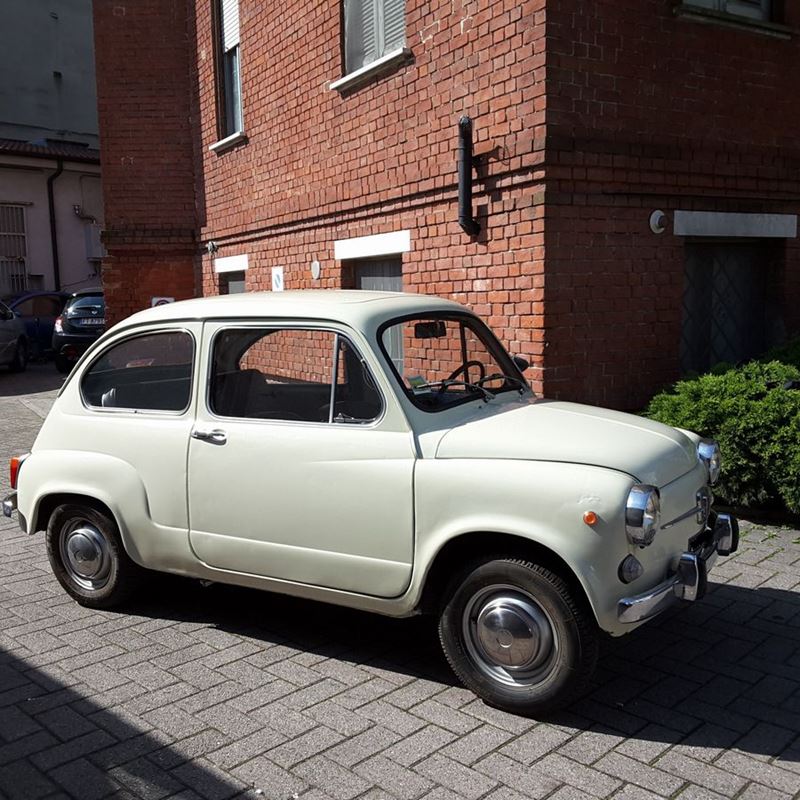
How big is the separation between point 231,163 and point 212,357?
25.1ft

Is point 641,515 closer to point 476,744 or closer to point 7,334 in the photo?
point 476,744

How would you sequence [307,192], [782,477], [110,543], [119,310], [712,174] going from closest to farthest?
[110,543] < [782,477] < [712,174] < [307,192] < [119,310]

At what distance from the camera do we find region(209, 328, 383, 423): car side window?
412cm

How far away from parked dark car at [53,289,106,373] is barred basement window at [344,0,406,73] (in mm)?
10165

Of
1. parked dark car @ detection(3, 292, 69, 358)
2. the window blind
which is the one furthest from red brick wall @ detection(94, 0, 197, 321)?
parked dark car @ detection(3, 292, 69, 358)

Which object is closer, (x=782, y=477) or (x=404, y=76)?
(x=782, y=477)

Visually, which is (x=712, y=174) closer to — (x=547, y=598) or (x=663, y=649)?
(x=663, y=649)

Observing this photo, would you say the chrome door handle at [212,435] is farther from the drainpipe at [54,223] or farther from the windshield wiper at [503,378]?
the drainpipe at [54,223]

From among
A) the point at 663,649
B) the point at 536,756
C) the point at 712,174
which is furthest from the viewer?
the point at 712,174

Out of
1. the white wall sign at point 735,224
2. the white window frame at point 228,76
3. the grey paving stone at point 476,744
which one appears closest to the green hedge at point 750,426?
the white wall sign at point 735,224

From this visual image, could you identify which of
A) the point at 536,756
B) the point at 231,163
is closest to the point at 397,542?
the point at 536,756

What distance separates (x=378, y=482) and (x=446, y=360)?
1.12 metres

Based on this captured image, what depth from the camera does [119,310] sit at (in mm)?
13070

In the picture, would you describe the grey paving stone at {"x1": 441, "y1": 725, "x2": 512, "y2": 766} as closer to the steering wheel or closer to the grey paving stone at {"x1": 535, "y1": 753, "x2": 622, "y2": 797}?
the grey paving stone at {"x1": 535, "y1": 753, "x2": 622, "y2": 797}
